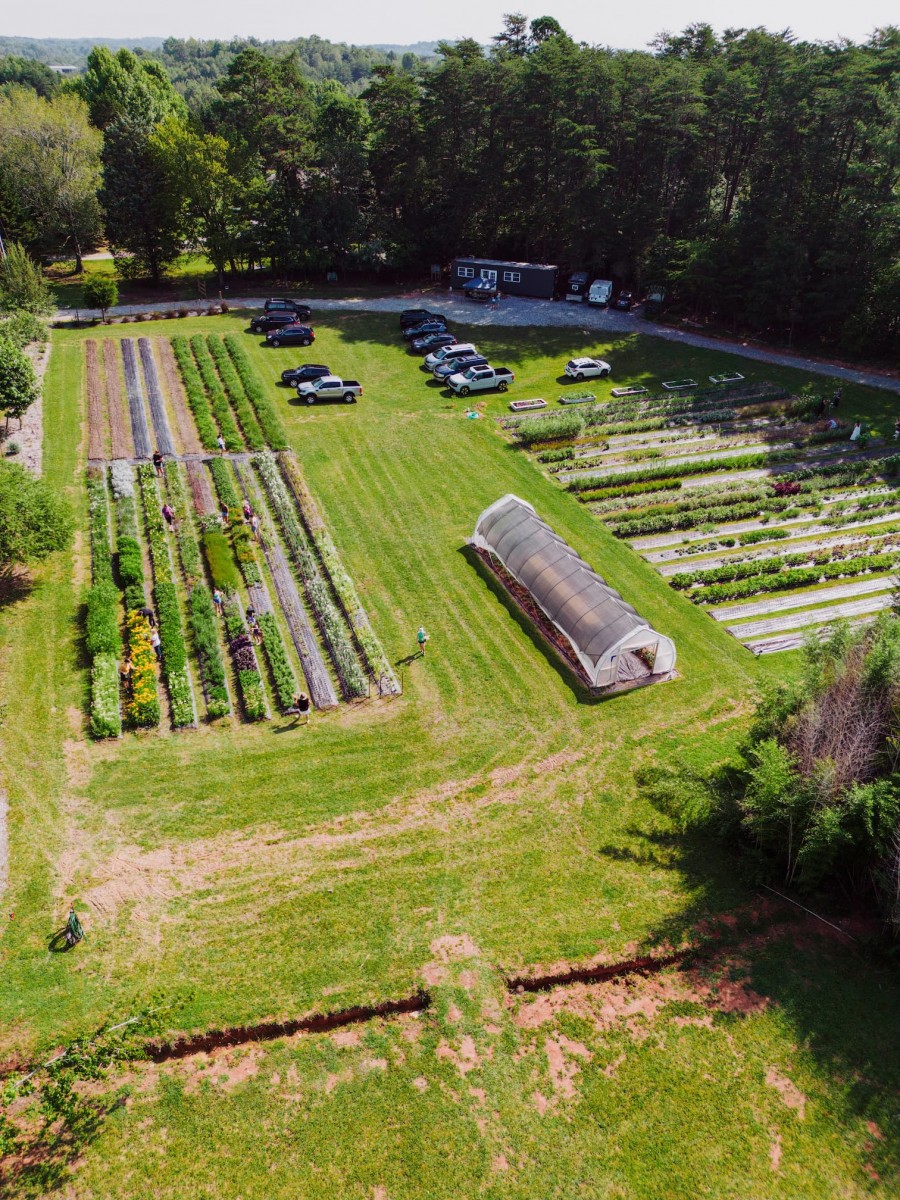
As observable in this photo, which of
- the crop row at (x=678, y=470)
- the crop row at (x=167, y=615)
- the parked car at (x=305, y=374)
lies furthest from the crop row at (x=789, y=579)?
the parked car at (x=305, y=374)

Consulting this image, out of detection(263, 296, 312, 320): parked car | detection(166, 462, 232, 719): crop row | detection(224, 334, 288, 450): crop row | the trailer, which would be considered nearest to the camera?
detection(166, 462, 232, 719): crop row

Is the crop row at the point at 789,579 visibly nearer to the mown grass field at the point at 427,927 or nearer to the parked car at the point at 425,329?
the mown grass field at the point at 427,927

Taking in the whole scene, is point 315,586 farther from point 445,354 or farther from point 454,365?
point 445,354

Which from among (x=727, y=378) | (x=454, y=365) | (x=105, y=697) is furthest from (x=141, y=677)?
(x=727, y=378)

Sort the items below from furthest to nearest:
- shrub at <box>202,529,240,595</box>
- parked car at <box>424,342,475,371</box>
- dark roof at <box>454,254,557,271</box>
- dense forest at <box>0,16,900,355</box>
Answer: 1. dark roof at <box>454,254,557,271</box>
2. dense forest at <box>0,16,900,355</box>
3. parked car at <box>424,342,475,371</box>
4. shrub at <box>202,529,240,595</box>

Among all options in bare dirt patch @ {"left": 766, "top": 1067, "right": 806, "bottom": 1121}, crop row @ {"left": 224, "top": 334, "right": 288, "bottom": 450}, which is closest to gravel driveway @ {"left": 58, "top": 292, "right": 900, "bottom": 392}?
crop row @ {"left": 224, "top": 334, "right": 288, "bottom": 450}

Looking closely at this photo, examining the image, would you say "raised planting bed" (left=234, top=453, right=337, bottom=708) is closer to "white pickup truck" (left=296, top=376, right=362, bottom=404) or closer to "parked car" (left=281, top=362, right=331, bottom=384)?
"white pickup truck" (left=296, top=376, right=362, bottom=404)

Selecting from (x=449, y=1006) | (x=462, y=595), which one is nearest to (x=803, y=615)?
(x=462, y=595)

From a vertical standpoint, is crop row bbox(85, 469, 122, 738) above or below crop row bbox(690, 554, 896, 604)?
below
